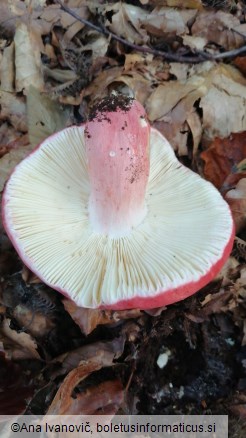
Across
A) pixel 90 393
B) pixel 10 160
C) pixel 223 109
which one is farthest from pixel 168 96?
pixel 90 393

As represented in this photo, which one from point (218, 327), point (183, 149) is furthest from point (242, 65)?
point (218, 327)

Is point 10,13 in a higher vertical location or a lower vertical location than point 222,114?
higher

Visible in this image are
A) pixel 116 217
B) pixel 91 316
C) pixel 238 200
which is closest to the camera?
pixel 116 217

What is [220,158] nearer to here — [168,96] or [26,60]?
[168,96]

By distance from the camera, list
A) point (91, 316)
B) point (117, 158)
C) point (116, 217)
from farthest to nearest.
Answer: point (91, 316)
point (116, 217)
point (117, 158)

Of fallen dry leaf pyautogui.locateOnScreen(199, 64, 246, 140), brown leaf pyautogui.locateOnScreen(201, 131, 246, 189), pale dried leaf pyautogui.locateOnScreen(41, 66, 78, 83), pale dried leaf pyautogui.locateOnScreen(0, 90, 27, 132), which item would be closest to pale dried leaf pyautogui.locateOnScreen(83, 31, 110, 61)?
pale dried leaf pyautogui.locateOnScreen(41, 66, 78, 83)

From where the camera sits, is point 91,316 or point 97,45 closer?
point 91,316

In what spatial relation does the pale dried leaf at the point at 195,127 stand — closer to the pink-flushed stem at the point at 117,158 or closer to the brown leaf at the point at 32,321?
the pink-flushed stem at the point at 117,158
